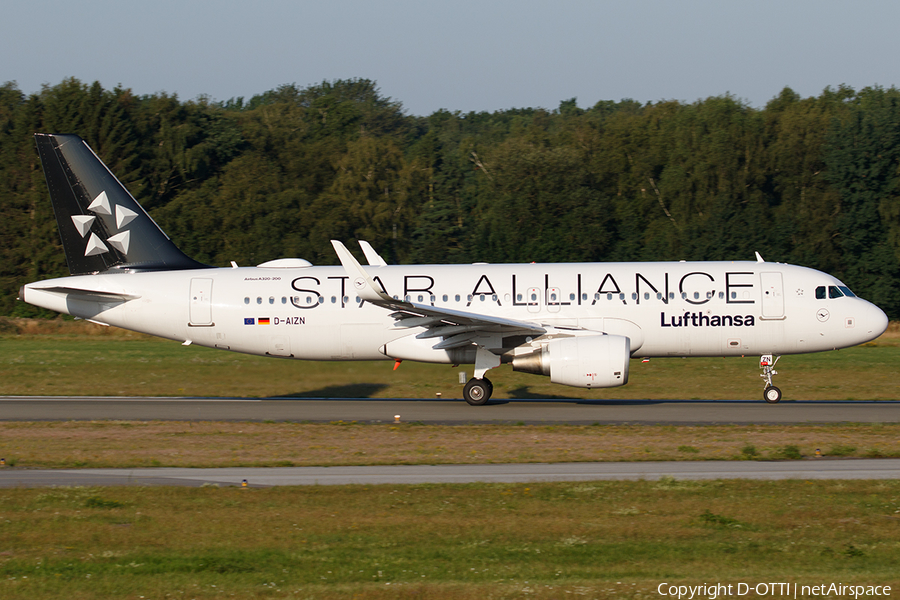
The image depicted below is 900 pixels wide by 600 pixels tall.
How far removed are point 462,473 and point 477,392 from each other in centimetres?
879

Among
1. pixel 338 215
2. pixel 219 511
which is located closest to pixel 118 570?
pixel 219 511

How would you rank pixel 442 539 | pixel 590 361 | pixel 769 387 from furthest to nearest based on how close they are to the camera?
pixel 769 387 < pixel 590 361 < pixel 442 539

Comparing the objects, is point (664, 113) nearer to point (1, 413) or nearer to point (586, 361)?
point (586, 361)

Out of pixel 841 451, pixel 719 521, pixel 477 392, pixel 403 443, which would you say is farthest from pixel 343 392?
pixel 719 521

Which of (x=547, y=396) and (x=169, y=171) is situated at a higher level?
(x=169, y=171)

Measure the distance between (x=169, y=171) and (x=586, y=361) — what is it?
55381 millimetres

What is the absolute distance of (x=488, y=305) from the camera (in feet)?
78.4

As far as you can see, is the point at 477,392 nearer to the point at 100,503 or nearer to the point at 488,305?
the point at 488,305

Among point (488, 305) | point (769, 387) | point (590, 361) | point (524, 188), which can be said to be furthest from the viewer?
point (524, 188)

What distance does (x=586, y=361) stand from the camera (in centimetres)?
2181

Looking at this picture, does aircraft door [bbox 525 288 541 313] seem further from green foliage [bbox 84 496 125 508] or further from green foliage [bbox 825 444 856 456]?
green foliage [bbox 84 496 125 508]

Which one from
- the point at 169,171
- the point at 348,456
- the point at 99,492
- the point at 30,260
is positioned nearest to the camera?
the point at 99,492

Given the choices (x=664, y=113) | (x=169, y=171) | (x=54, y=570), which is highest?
(x=664, y=113)

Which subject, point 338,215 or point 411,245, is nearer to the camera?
point 338,215
